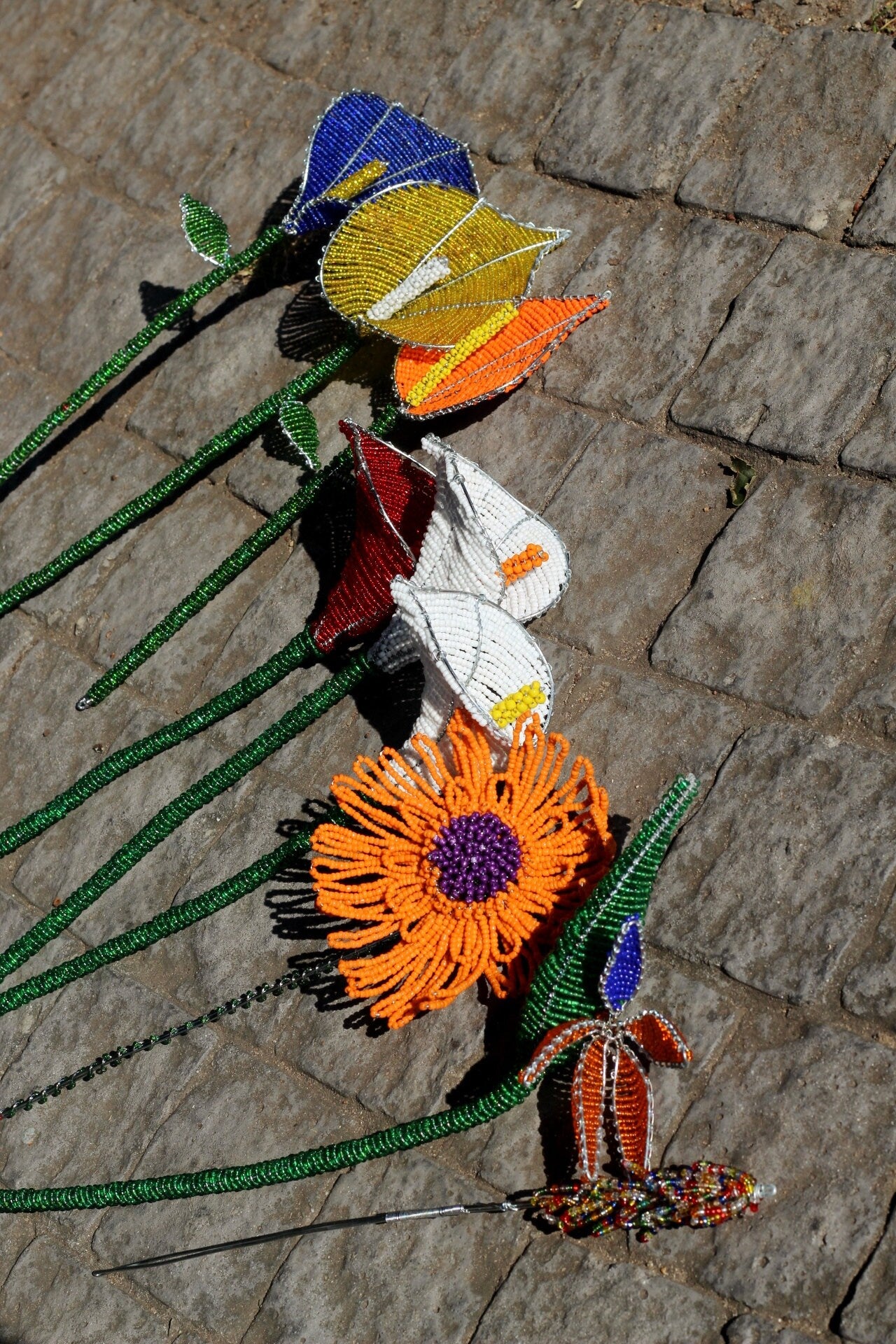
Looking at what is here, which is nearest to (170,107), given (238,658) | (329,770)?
(238,658)

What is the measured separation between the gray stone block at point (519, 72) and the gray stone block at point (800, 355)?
74 cm

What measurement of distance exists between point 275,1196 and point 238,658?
1.02 m

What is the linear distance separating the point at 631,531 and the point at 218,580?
833 mm

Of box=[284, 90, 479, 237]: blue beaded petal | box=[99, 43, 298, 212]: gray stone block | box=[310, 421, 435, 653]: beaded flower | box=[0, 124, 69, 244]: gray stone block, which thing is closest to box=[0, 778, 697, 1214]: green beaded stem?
box=[310, 421, 435, 653]: beaded flower

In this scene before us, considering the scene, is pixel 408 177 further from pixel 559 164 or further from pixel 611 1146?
pixel 611 1146

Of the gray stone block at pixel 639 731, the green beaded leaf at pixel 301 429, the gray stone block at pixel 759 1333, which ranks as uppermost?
the green beaded leaf at pixel 301 429

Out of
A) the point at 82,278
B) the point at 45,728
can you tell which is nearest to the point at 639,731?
the point at 45,728

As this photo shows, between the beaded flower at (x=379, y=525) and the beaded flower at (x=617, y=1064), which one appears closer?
the beaded flower at (x=617, y=1064)

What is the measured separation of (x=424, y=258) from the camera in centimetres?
268

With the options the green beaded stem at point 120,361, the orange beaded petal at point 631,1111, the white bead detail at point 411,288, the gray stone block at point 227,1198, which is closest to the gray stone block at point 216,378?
the green beaded stem at point 120,361

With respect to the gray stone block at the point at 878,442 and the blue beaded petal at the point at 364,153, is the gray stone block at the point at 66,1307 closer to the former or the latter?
the gray stone block at the point at 878,442

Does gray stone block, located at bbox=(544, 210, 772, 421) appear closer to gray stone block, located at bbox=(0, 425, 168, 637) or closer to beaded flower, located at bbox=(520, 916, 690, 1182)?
gray stone block, located at bbox=(0, 425, 168, 637)

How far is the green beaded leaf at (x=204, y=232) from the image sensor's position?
2.79 m

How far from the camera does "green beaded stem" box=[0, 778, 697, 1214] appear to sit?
1.94 m
